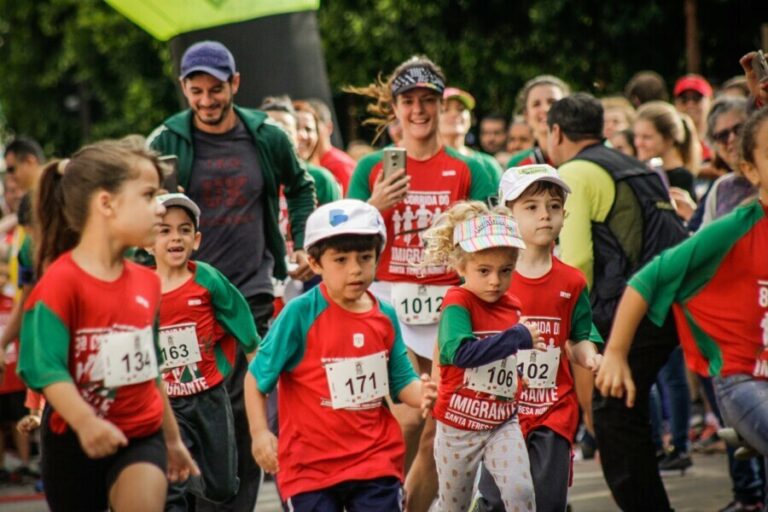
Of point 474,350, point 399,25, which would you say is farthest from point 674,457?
point 399,25

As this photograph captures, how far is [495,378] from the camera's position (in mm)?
7188

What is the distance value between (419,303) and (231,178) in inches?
A: 49.8

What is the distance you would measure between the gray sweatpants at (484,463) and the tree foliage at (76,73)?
21833 mm

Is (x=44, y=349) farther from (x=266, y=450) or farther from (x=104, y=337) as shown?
(x=266, y=450)

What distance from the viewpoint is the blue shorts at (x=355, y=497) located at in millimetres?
6625

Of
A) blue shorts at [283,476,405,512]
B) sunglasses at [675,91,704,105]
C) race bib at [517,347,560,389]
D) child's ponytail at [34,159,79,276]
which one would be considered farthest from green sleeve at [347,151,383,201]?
sunglasses at [675,91,704,105]

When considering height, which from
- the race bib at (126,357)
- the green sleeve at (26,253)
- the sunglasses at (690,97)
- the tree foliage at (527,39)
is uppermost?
the tree foliage at (527,39)

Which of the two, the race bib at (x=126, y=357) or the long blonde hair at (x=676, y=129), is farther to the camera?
the long blonde hair at (x=676, y=129)

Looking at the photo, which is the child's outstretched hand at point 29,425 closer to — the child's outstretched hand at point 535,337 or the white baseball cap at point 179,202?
the white baseball cap at point 179,202

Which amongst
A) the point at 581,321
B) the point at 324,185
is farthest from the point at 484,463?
the point at 324,185

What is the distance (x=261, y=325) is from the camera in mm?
9055

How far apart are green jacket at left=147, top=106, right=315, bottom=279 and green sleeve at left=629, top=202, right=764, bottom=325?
10.2 feet

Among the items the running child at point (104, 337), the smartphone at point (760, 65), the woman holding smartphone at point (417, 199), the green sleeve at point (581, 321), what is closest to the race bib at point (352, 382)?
the running child at point (104, 337)

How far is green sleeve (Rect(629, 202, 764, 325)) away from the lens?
6.41 meters
